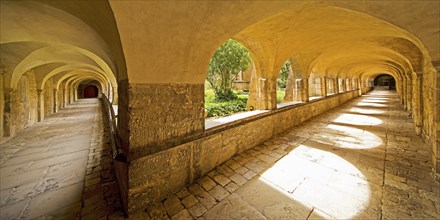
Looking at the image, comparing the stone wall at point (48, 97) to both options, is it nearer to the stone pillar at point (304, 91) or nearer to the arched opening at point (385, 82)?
the stone pillar at point (304, 91)

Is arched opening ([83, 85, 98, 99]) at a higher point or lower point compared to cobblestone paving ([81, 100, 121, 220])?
higher

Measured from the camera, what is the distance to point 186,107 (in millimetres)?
2867

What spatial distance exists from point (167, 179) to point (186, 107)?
115 centimetres

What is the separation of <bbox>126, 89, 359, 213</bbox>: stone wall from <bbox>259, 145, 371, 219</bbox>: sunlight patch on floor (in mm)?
971

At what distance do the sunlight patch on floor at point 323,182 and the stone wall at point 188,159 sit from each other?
0.97 metres

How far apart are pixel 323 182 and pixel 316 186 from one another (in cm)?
20

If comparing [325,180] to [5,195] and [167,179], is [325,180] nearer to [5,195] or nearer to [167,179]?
[167,179]

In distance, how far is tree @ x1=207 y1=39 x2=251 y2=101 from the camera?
37.2 ft

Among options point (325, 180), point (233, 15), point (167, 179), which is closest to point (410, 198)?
point (325, 180)

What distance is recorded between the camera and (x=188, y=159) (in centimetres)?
289

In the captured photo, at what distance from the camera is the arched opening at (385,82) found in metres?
29.9

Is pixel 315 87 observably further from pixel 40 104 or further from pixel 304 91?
pixel 40 104

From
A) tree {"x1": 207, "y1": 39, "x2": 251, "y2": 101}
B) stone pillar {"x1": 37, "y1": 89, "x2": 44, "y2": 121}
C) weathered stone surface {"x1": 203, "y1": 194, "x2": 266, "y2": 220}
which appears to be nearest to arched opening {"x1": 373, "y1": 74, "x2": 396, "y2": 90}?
tree {"x1": 207, "y1": 39, "x2": 251, "y2": 101}

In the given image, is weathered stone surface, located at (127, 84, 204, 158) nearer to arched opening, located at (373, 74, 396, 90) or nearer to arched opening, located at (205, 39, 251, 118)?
arched opening, located at (205, 39, 251, 118)
